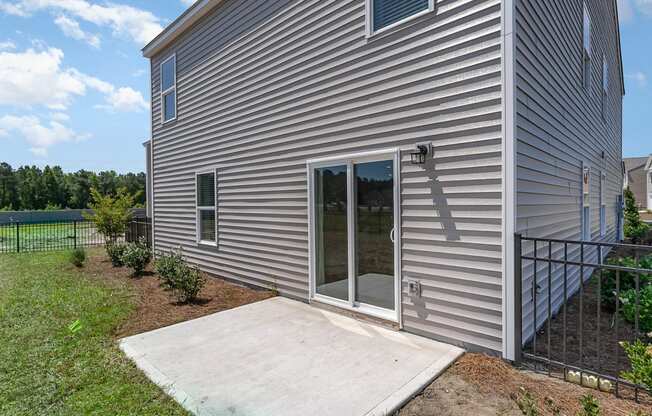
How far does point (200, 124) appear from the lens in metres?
7.13

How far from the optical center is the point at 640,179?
127ft

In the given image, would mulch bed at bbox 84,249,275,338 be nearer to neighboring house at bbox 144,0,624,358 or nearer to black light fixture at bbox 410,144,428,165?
neighboring house at bbox 144,0,624,358

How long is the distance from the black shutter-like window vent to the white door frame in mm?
1446

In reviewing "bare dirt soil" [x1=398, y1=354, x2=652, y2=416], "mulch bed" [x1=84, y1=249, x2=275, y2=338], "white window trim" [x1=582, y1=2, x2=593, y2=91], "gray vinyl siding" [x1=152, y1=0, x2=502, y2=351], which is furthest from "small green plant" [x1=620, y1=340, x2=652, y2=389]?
"white window trim" [x1=582, y1=2, x2=593, y2=91]

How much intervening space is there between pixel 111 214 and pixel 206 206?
4198mm

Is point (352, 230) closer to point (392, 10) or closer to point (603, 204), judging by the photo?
point (392, 10)

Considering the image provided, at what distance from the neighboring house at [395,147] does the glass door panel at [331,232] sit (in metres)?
0.02

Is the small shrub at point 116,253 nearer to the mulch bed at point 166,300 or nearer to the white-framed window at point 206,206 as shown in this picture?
the mulch bed at point 166,300

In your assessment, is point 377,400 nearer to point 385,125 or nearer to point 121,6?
point 385,125

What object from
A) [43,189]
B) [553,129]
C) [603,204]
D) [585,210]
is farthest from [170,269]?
[43,189]

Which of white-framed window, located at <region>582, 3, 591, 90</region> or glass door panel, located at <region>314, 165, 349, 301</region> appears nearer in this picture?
glass door panel, located at <region>314, 165, 349, 301</region>

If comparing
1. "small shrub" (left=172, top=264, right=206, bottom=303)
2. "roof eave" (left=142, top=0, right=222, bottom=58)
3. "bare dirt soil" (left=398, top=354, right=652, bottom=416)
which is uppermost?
"roof eave" (left=142, top=0, right=222, bottom=58)

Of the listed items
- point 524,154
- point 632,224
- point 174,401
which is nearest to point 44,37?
point 174,401

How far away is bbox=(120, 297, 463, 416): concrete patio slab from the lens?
2.52 meters
